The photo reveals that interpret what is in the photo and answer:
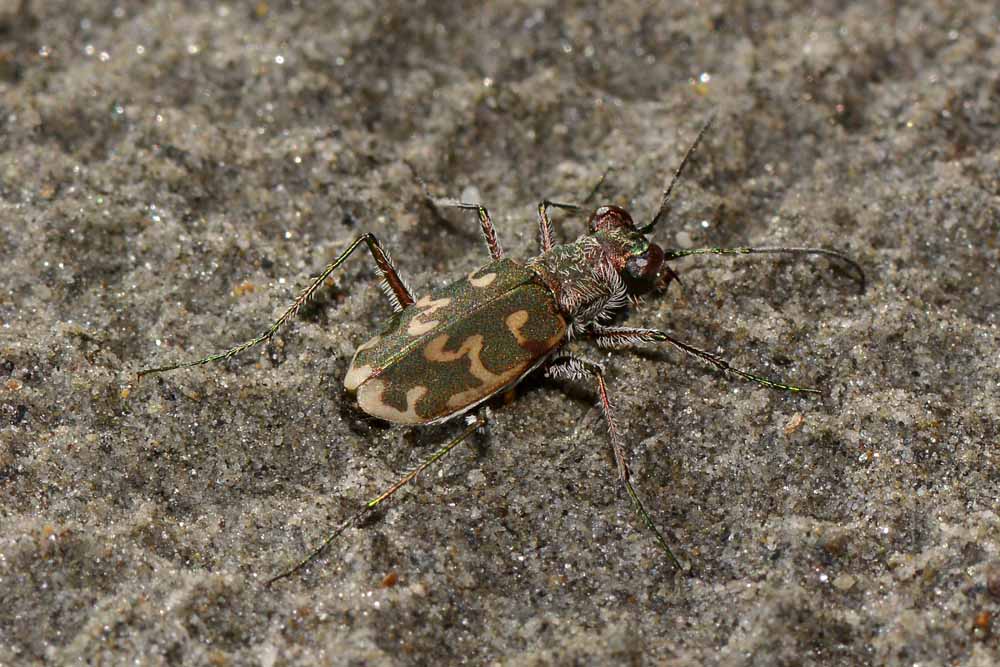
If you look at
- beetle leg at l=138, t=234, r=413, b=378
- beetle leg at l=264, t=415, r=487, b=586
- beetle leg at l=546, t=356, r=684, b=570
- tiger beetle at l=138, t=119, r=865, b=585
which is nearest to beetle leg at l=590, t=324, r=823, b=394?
tiger beetle at l=138, t=119, r=865, b=585

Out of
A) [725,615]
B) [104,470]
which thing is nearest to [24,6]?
[104,470]

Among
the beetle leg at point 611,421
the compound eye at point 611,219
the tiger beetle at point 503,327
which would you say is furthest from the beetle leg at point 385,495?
the compound eye at point 611,219

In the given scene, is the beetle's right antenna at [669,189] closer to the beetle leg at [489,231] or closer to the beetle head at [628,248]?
the beetle head at [628,248]

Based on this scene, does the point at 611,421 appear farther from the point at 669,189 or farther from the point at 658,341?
the point at 669,189

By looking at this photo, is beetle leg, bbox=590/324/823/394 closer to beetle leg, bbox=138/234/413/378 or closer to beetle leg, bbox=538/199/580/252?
beetle leg, bbox=538/199/580/252

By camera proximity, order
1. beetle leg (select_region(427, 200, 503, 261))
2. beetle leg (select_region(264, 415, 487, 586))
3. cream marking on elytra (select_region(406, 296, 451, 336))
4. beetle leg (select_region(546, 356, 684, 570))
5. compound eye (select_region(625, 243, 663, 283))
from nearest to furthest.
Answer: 1. beetle leg (select_region(264, 415, 487, 586))
2. beetle leg (select_region(546, 356, 684, 570))
3. cream marking on elytra (select_region(406, 296, 451, 336))
4. compound eye (select_region(625, 243, 663, 283))
5. beetle leg (select_region(427, 200, 503, 261))

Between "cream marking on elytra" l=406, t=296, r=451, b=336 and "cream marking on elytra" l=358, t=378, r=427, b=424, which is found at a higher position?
"cream marking on elytra" l=406, t=296, r=451, b=336

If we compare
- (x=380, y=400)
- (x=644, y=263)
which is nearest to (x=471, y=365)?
(x=380, y=400)

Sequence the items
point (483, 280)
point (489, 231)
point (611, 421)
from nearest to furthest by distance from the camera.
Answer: point (611, 421) < point (483, 280) < point (489, 231)
